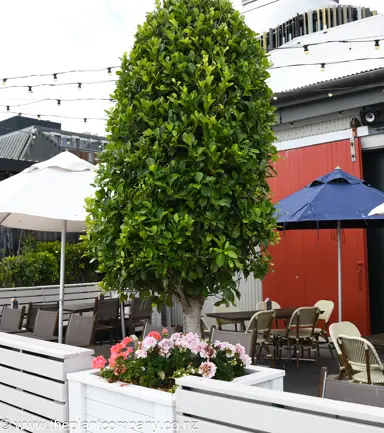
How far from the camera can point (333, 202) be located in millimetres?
6996

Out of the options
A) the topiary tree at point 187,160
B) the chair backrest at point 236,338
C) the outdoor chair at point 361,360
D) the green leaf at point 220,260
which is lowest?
the outdoor chair at point 361,360

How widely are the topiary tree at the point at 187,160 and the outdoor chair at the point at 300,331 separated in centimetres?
366

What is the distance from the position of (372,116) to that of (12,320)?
621cm

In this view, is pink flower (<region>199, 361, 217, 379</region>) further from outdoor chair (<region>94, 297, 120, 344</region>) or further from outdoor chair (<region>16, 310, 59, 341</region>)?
outdoor chair (<region>94, 297, 120, 344</region>)

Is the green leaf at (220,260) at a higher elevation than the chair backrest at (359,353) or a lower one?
higher

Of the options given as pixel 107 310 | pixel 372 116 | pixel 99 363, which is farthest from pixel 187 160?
pixel 372 116

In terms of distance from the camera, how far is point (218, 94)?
12.1 ft

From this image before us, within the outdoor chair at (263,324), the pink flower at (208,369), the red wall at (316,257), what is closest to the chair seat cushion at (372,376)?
the outdoor chair at (263,324)

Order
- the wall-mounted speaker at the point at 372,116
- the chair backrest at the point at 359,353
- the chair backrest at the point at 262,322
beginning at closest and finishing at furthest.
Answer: the chair backrest at the point at 359,353 < the chair backrest at the point at 262,322 < the wall-mounted speaker at the point at 372,116

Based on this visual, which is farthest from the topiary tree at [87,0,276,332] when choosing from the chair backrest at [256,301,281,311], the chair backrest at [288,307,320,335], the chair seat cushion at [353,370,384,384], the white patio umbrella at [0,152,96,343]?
the chair backrest at [256,301,281,311]

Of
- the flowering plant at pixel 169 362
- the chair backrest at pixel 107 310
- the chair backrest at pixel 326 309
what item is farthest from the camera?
the chair backrest at pixel 326 309

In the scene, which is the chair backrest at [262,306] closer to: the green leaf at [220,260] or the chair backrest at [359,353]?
the chair backrest at [359,353]

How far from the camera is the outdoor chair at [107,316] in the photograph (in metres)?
7.91

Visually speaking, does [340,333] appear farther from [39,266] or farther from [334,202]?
[39,266]
